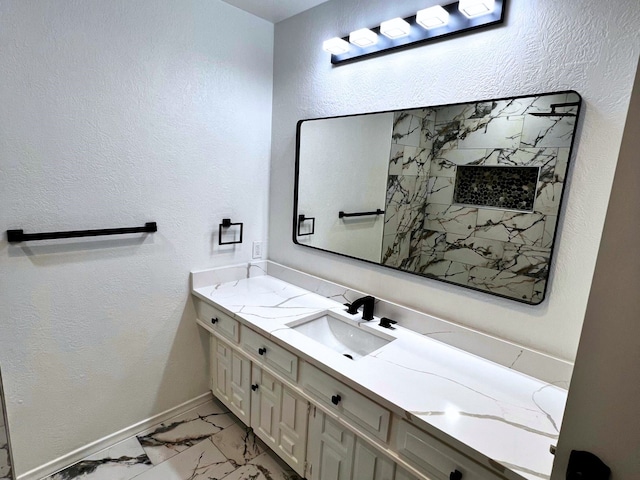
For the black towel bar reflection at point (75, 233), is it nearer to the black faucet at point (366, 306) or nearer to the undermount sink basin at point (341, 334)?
the undermount sink basin at point (341, 334)

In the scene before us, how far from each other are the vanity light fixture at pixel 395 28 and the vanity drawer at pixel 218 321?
4.81 ft

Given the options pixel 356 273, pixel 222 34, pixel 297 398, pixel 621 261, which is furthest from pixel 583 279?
pixel 222 34

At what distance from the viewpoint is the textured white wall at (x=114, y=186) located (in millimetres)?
1391

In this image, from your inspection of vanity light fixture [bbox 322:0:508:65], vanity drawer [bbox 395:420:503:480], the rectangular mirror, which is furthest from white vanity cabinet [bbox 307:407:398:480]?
vanity light fixture [bbox 322:0:508:65]

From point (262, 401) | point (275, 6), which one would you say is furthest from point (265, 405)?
point (275, 6)

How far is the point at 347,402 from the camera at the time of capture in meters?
1.23

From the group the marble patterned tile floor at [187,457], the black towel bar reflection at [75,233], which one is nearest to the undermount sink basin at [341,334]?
the marble patterned tile floor at [187,457]

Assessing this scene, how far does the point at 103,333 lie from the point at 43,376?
10.8 inches

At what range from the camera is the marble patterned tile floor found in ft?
5.39

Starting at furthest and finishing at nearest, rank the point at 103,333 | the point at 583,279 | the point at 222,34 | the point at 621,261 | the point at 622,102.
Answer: the point at 222,34 < the point at 103,333 < the point at 583,279 < the point at 622,102 < the point at 621,261

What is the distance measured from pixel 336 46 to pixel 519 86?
85 cm

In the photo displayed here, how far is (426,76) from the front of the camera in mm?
1440

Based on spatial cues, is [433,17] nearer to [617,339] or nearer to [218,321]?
[617,339]

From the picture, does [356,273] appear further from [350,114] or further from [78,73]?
[78,73]
